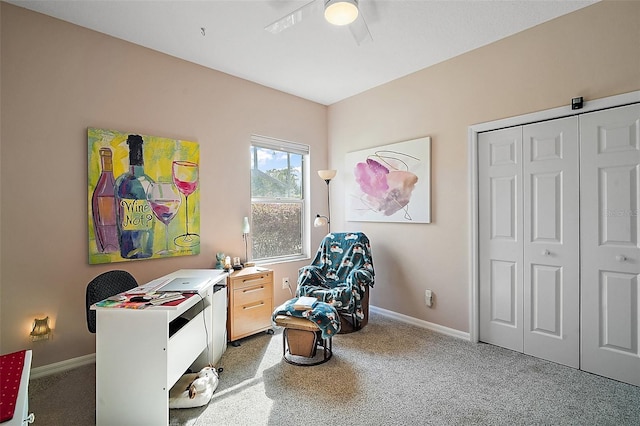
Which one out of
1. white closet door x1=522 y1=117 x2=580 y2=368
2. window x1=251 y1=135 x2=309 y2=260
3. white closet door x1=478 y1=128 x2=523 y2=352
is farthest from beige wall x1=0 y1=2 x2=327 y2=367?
white closet door x1=522 y1=117 x2=580 y2=368

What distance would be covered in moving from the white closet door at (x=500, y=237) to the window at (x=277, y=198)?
2153 mm

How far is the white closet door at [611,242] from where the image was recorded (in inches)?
87.5

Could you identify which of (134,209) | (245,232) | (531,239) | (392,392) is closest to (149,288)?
(134,209)

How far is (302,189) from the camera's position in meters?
4.27

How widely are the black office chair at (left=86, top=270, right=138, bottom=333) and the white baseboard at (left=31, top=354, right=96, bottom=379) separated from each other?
1.90ft

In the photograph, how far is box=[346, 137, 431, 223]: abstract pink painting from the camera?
338 cm

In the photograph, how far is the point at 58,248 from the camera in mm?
2453

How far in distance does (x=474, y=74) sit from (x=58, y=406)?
4101 mm

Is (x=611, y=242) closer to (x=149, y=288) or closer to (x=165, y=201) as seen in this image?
(x=149, y=288)

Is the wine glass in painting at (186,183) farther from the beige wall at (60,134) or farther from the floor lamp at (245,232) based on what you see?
the floor lamp at (245,232)

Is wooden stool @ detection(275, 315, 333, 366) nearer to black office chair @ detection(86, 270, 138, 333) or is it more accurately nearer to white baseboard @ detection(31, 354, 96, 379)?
black office chair @ detection(86, 270, 138, 333)

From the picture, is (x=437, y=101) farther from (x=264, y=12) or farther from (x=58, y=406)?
(x=58, y=406)

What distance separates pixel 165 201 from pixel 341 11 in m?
2.16

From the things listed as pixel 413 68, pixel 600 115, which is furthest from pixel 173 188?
pixel 600 115
